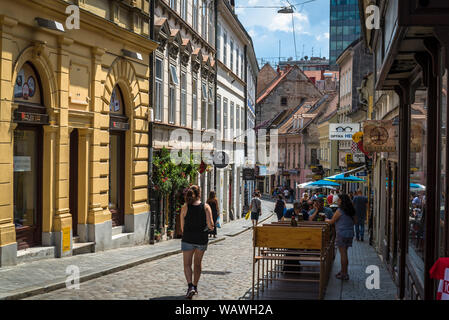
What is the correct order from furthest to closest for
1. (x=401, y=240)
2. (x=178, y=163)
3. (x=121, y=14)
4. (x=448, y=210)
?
(x=178, y=163)
(x=121, y=14)
(x=401, y=240)
(x=448, y=210)

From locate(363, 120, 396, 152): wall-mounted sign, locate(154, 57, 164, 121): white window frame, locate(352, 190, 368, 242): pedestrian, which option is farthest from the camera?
locate(352, 190, 368, 242): pedestrian

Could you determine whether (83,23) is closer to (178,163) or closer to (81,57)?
(81,57)

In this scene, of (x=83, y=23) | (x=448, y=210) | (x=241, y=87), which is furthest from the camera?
(x=241, y=87)

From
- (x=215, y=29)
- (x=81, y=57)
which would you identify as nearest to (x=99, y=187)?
(x=81, y=57)

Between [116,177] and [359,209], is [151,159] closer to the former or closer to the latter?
[116,177]

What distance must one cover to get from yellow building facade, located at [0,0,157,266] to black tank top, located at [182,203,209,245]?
387 centimetres

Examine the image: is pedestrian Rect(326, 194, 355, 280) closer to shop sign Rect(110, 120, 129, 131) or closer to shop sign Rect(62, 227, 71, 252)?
shop sign Rect(62, 227, 71, 252)

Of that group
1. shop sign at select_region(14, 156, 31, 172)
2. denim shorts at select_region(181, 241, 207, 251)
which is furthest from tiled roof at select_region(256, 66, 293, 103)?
denim shorts at select_region(181, 241, 207, 251)

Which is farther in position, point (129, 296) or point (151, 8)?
point (151, 8)

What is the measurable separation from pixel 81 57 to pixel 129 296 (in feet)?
23.4

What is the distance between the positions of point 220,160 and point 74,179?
1525 cm

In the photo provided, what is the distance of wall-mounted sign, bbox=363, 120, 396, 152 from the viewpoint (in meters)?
14.1

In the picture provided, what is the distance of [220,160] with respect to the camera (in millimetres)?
30500

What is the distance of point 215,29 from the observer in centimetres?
3148
